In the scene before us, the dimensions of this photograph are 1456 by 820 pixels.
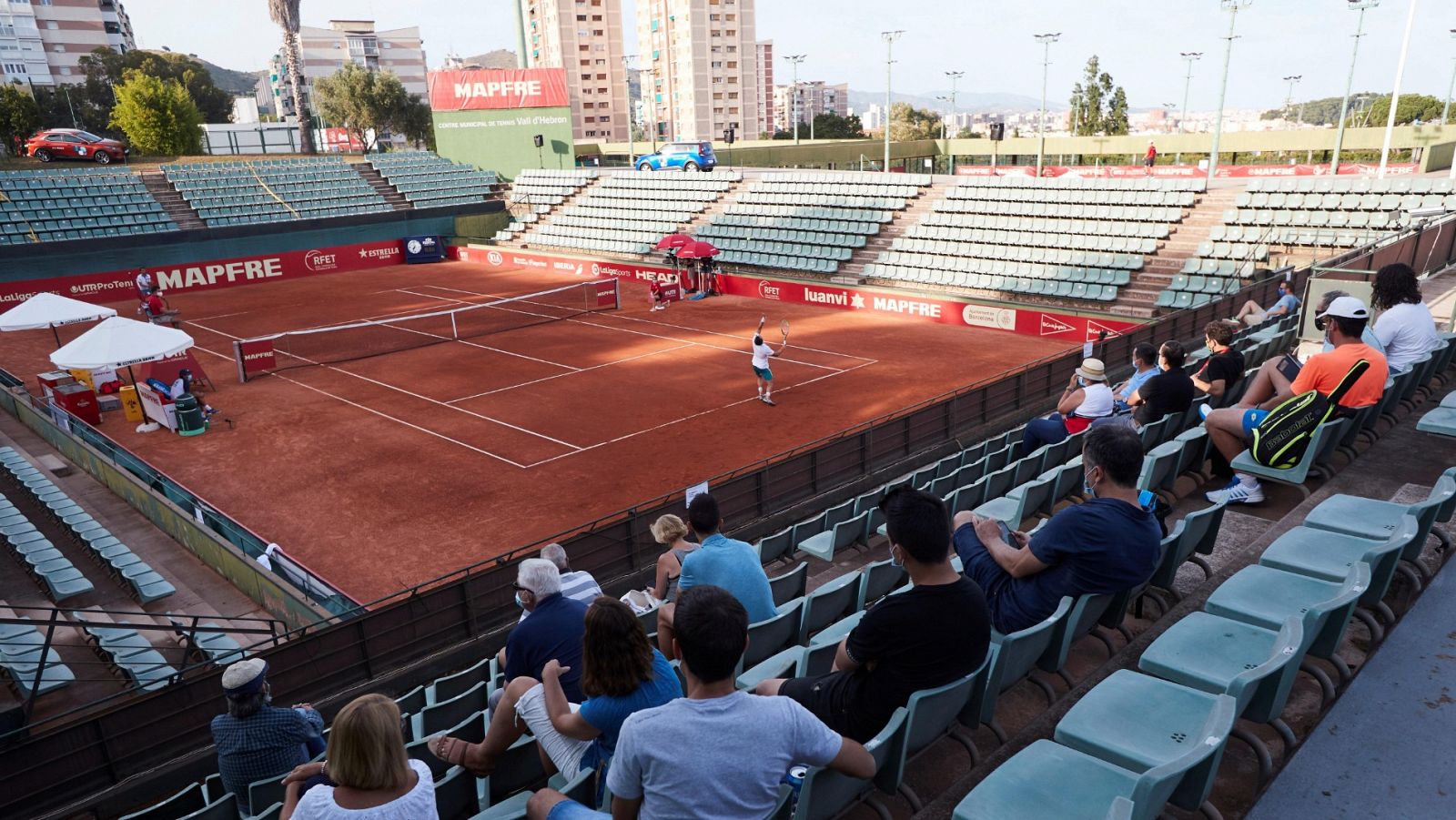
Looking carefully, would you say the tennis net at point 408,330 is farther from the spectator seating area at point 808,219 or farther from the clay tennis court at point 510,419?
the spectator seating area at point 808,219

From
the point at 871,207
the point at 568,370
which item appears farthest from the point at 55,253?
the point at 871,207

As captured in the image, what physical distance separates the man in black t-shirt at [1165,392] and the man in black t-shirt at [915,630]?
7057mm

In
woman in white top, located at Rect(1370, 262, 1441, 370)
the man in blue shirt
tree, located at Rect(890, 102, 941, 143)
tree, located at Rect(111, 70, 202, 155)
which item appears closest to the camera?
the man in blue shirt

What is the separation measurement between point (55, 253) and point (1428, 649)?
47153 millimetres

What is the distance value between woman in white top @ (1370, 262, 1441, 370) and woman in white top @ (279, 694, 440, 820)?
9.54 meters

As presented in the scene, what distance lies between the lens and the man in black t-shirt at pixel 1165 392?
10.1 metres

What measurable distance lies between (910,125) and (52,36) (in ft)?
353

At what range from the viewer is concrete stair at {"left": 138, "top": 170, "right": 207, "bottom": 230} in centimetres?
4412

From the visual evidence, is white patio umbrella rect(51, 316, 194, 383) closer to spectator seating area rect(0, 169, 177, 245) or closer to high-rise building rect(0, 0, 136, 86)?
spectator seating area rect(0, 169, 177, 245)

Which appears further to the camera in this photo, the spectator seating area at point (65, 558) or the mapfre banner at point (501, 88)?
the mapfre banner at point (501, 88)

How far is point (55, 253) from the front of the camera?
38156 millimetres

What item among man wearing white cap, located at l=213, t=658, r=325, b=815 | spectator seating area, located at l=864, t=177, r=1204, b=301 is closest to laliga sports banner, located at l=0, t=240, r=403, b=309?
spectator seating area, located at l=864, t=177, r=1204, b=301

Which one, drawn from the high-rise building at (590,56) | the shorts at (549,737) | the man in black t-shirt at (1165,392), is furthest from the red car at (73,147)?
the high-rise building at (590,56)

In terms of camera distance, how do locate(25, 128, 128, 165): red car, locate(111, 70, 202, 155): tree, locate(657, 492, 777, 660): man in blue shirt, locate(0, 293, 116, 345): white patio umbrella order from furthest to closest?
1. locate(111, 70, 202, 155): tree
2. locate(25, 128, 128, 165): red car
3. locate(0, 293, 116, 345): white patio umbrella
4. locate(657, 492, 777, 660): man in blue shirt
